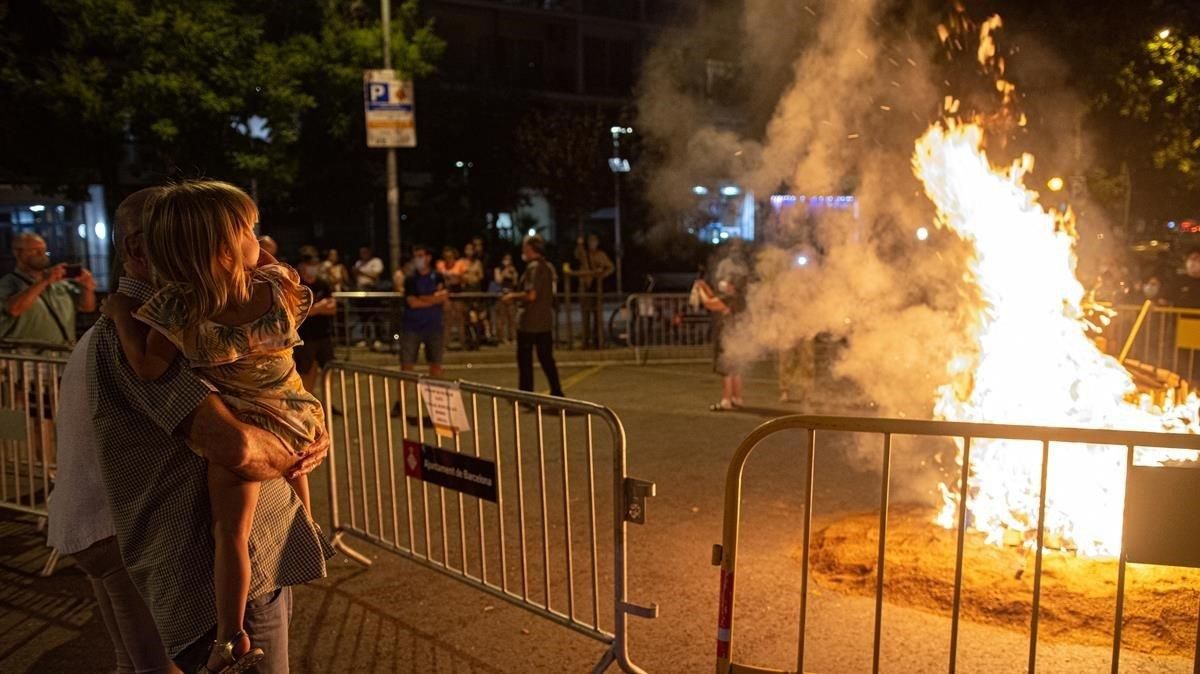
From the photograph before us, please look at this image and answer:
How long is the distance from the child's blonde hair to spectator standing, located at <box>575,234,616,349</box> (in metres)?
12.6

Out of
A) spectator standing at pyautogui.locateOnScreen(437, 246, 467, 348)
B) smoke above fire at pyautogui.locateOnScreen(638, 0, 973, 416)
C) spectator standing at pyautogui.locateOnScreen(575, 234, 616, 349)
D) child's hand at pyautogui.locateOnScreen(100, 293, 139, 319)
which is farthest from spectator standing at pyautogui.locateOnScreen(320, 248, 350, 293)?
child's hand at pyautogui.locateOnScreen(100, 293, 139, 319)

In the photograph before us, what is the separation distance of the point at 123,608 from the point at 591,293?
1250 centimetres

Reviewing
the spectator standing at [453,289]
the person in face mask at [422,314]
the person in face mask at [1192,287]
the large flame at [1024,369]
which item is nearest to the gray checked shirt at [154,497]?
the large flame at [1024,369]

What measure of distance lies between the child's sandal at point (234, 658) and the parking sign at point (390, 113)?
1343 cm

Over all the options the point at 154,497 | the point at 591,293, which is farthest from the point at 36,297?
the point at 591,293

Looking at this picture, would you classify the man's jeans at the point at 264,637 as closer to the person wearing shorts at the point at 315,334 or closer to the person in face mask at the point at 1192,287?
the person wearing shorts at the point at 315,334

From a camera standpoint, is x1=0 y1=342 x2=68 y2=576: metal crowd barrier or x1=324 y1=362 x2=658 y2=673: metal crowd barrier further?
x1=0 y1=342 x2=68 y2=576: metal crowd barrier

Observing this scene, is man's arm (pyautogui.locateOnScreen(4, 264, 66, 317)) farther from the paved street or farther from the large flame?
the large flame

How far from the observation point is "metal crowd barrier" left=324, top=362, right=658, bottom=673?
12.9ft

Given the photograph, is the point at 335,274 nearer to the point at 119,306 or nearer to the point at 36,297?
the point at 36,297

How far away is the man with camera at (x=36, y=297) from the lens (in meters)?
6.66

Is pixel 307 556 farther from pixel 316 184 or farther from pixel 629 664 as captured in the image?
pixel 316 184

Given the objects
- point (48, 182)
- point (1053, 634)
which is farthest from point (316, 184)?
point (1053, 634)

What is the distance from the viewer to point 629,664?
3816 mm
